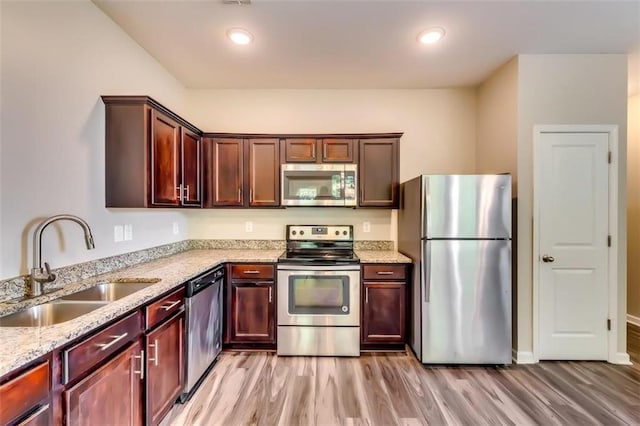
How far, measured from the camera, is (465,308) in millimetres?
2547

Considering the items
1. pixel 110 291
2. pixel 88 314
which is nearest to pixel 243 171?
pixel 110 291

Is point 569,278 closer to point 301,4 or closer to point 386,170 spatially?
point 386,170

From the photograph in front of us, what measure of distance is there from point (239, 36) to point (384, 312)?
2.77 m

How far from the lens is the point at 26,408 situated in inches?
38.3

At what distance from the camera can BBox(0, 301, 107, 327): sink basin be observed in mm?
1357

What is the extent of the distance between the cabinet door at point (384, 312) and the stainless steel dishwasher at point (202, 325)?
4.53 ft

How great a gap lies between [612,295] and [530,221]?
99 cm

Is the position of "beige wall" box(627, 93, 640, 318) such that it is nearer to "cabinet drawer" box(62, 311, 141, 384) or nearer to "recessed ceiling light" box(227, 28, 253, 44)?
Answer: "recessed ceiling light" box(227, 28, 253, 44)

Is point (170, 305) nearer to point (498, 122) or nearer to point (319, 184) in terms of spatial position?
point (319, 184)

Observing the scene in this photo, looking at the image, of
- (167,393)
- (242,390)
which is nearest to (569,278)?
(242,390)

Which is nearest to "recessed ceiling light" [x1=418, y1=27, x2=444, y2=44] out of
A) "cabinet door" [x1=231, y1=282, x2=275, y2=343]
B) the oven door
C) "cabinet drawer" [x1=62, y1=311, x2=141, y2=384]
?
the oven door

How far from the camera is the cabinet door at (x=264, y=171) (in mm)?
3104

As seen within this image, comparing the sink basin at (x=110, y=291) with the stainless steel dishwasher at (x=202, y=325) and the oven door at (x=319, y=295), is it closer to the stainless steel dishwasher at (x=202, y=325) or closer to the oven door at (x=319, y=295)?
the stainless steel dishwasher at (x=202, y=325)

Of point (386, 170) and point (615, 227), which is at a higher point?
point (386, 170)
